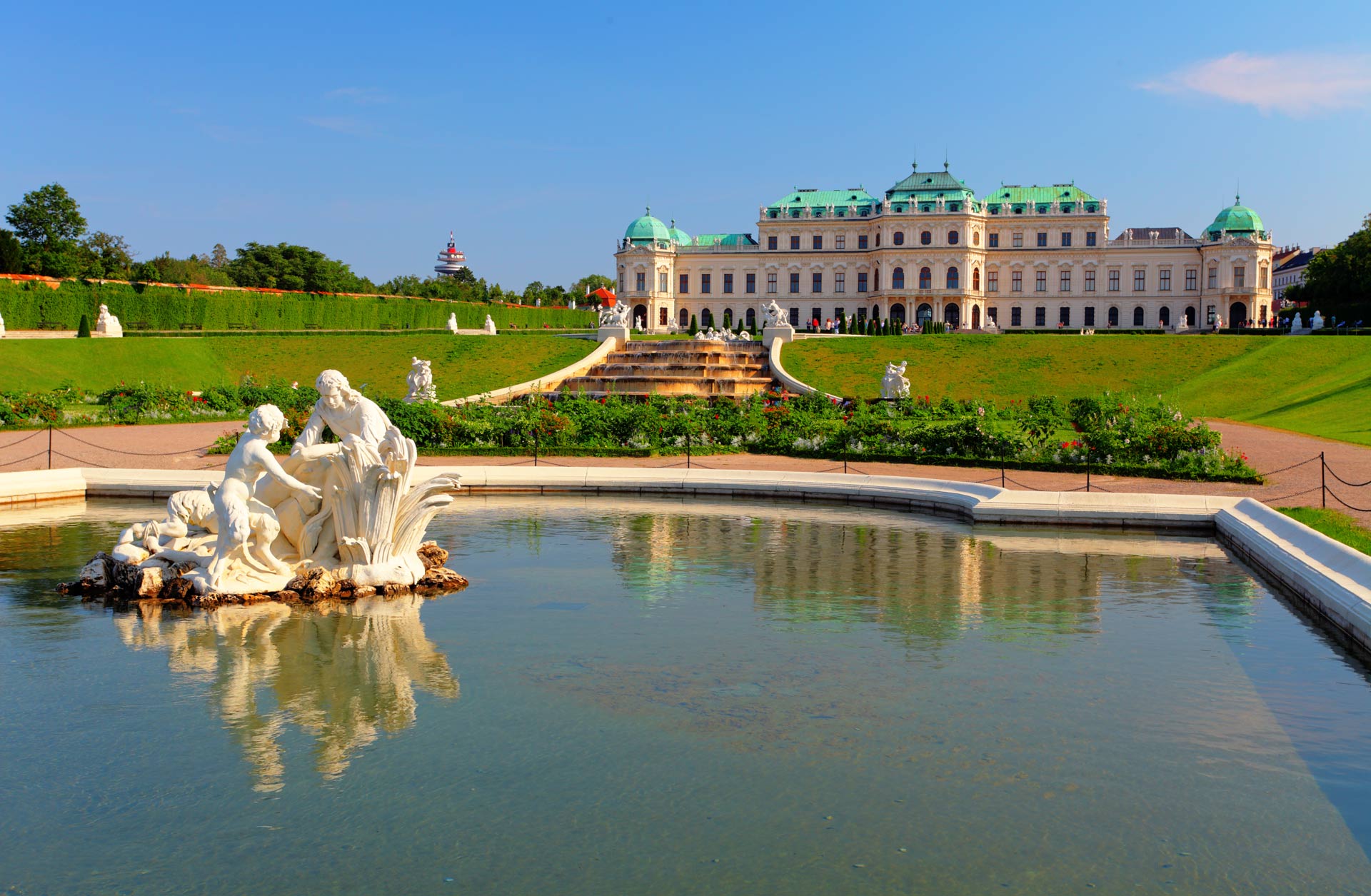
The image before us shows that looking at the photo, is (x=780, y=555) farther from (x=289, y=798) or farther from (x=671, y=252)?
(x=671, y=252)

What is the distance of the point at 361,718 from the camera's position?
251 inches

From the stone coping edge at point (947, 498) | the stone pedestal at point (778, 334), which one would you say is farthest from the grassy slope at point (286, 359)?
the stone coping edge at point (947, 498)

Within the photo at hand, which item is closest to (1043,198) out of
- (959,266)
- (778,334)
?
(959,266)

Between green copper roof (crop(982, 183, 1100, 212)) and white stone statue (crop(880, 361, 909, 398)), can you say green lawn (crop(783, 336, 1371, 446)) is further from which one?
green copper roof (crop(982, 183, 1100, 212))

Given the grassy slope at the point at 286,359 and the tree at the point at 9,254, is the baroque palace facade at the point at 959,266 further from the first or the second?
the tree at the point at 9,254

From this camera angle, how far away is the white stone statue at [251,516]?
9078mm

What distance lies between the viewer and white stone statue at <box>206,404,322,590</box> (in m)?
9.08

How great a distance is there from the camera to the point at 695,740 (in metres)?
6.04

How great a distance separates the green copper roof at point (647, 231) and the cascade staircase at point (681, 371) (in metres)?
47.5

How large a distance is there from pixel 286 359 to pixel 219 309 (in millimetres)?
11654

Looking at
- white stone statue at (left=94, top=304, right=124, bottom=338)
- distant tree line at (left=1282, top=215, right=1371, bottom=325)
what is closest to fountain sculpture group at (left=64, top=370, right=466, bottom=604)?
white stone statue at (left=94, top=304, right=124, bottom=338)

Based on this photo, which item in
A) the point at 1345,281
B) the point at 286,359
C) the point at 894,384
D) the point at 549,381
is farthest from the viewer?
the point at 1345,281

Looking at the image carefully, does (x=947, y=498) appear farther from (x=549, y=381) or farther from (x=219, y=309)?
(x=219, y=309)

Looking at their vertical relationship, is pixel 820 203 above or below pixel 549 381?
above
